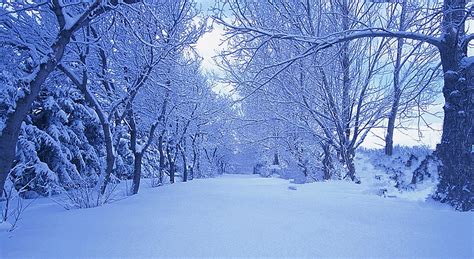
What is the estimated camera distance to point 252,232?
2.45 meters

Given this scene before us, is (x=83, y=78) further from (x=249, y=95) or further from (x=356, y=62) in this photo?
(x=356, y=62)

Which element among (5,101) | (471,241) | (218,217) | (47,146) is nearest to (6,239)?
(218,217)

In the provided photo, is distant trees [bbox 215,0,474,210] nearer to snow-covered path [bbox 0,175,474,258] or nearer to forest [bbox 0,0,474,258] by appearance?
forest [bbox 0,0,474,258]

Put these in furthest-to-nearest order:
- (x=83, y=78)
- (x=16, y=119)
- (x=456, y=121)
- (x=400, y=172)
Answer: (x=400, y=172) → (x=83, y=78) → (x=456, y=121) → (x=16, y=119)

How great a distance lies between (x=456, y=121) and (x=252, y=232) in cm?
295

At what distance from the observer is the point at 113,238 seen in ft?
8.02

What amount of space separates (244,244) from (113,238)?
3.77 ft

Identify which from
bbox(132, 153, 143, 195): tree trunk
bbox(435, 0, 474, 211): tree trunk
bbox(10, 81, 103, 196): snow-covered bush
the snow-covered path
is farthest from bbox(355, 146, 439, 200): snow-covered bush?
bbox(10, 81, 103, 196): snow-covered bush

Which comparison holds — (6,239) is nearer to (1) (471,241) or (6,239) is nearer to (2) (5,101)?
(1) (471,241)

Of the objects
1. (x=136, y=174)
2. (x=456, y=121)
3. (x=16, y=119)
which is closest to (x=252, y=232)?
(x=16, y=119)

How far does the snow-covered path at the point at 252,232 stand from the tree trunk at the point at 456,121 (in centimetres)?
29

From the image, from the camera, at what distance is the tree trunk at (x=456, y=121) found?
3.37 metres

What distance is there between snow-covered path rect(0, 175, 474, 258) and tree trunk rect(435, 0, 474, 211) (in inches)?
11.4

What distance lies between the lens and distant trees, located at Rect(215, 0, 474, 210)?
3488mm
